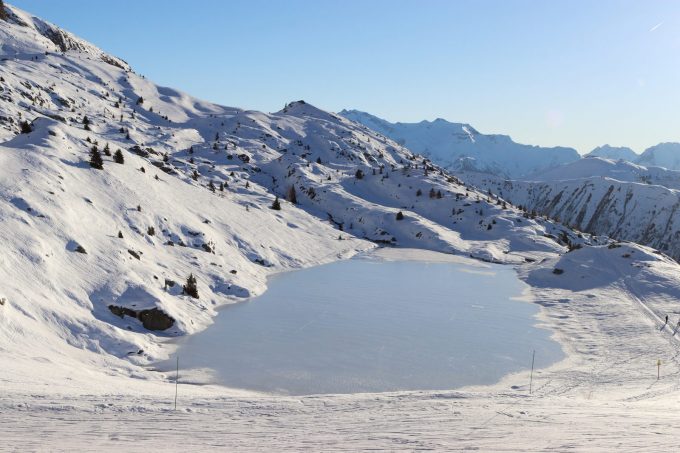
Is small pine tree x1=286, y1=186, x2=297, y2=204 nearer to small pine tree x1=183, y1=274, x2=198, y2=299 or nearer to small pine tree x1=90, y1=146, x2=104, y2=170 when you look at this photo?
small pine tree x1=90, y1=146, x2=104, y2=170

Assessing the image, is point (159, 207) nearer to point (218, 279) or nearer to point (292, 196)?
point (218, 279)

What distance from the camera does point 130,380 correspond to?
17.8 meters

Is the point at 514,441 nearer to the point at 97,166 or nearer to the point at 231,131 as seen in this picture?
the point at 97,166

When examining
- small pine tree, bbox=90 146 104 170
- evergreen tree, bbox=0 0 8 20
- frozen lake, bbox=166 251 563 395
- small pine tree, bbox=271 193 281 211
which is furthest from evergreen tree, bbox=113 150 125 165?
evergreen tree, bbox=0 0 8 20

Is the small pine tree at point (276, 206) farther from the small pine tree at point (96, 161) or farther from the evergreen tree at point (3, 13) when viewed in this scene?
the evergreen tree at point (3, 13)

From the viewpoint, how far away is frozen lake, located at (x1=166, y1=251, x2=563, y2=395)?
772 inches

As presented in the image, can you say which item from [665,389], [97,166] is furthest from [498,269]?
[97,166]

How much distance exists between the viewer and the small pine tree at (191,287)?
27.6 m

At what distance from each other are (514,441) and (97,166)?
35099mm

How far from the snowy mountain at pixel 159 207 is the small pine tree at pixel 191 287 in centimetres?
18

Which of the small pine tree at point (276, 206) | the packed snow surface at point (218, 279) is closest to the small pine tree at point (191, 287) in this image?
the packed snow surface at point (218, 279)

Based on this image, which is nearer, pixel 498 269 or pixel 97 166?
pixel 97 166

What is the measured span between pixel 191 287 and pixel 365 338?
1067 cm

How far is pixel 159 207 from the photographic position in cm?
3691
